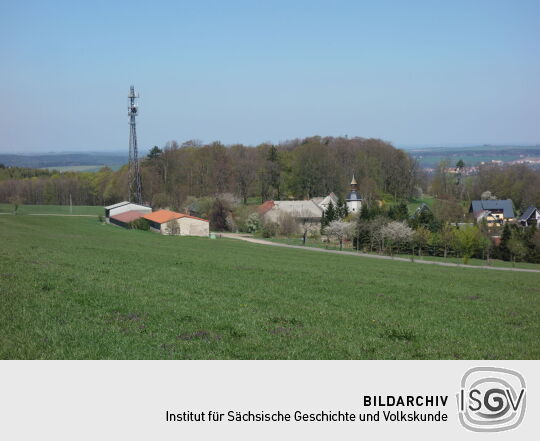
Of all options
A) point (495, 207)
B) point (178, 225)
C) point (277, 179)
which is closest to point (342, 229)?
point (178, 225)

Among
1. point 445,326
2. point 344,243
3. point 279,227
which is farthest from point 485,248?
point 445,326

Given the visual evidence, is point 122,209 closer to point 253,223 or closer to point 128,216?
point 128,216

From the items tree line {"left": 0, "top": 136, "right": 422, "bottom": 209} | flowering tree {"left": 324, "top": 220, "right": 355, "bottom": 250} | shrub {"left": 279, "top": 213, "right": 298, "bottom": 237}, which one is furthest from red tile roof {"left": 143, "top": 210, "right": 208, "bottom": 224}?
tree line {"left": 0, "top": 136, "right": 422, "bottom": 209}

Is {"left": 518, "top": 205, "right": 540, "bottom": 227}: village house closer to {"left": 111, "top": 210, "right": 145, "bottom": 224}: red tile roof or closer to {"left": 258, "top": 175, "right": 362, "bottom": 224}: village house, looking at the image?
{"left": 258, "top": 175, "right": 362, "bottom": 224}: village house

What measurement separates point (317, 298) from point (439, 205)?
75.5m

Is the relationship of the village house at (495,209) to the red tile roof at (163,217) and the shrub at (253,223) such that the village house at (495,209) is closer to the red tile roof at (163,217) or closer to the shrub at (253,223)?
the shrub at (253,223)

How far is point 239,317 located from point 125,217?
60.8 m

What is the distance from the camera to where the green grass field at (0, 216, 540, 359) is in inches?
347

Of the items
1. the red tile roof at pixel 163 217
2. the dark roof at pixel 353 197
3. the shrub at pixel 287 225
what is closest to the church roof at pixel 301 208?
the shrub at pixel 287 225

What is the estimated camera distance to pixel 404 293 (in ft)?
53.1

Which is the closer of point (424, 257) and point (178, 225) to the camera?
point (424, 257)

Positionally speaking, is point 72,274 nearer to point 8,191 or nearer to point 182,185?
point 182,185

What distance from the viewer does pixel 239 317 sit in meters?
11.1

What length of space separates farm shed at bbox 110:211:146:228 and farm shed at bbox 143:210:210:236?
411 centimetres
